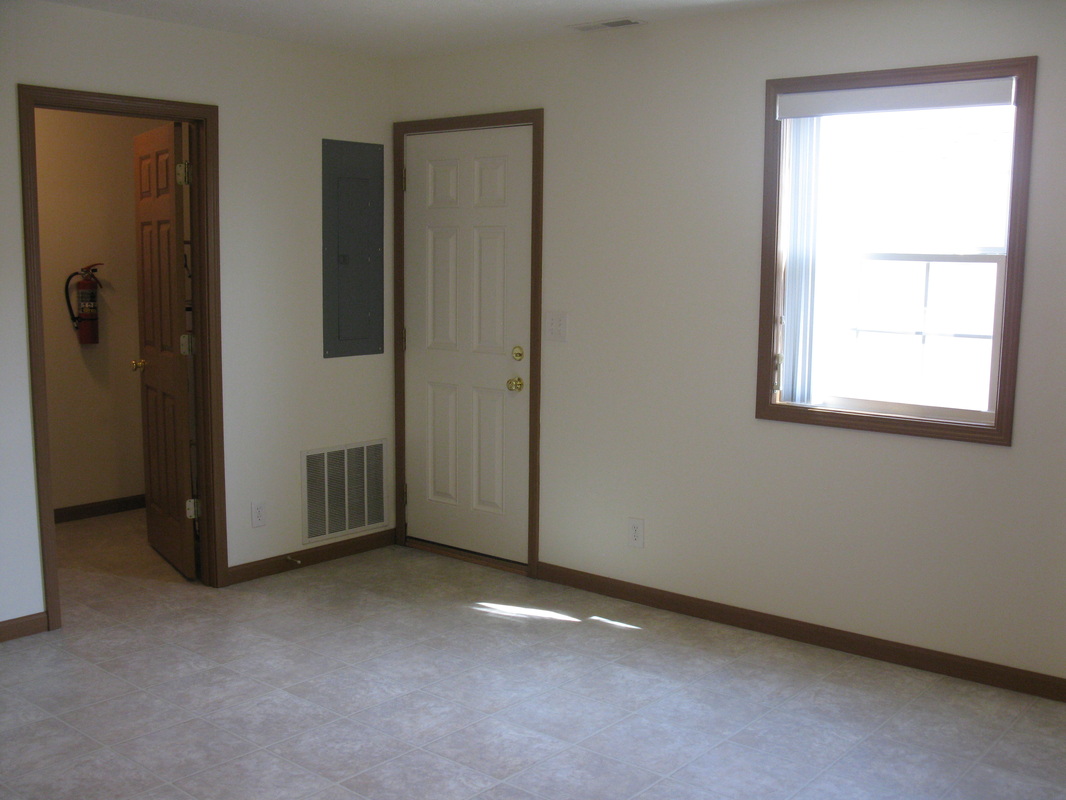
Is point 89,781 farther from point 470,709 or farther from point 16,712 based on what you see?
point 470,709

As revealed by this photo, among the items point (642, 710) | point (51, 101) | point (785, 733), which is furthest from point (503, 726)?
point (51, 101)

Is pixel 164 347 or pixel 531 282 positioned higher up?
pixel 531 282

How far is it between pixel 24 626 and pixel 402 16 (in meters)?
2.82

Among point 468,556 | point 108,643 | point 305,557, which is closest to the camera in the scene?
point 108,643

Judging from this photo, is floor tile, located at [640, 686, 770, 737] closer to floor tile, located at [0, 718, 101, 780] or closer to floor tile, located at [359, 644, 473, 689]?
floor tile, located at [359, 644, 473, 689]

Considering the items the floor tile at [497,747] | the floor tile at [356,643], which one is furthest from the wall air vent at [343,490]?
the floor tile at [497,747]

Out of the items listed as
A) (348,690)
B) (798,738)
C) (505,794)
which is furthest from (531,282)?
(505,794)

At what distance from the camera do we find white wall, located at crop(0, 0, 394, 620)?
144 inches

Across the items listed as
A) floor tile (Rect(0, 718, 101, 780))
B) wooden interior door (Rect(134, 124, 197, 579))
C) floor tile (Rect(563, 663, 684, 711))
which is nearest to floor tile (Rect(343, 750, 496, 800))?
floor tile (Rect(563, 663, 684, 711))

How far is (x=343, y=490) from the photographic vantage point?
191 inches

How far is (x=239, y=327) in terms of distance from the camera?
4.35 m

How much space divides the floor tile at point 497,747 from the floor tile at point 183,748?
0.62 m

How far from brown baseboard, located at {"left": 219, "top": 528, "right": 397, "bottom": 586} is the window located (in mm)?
2196

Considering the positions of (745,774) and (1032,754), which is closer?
(745,774)
